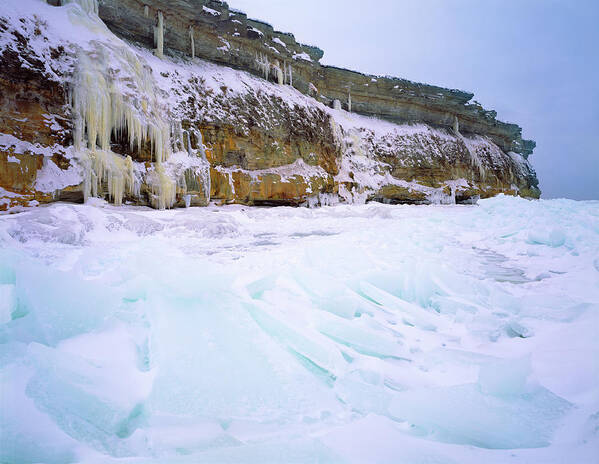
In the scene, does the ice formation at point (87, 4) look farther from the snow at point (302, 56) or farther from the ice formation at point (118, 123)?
the snow at point (302, 56)

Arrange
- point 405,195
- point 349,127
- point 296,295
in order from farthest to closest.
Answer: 1. point 405,195
2. point 349,127
3. point 296,295

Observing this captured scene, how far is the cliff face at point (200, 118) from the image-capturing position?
21.1 ft

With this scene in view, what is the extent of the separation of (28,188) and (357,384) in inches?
310

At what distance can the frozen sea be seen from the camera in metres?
0.98

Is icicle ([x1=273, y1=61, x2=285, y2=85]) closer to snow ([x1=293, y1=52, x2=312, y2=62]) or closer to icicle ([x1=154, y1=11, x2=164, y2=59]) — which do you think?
snow ([x1=293, y1=52, x2=312, y2=62])

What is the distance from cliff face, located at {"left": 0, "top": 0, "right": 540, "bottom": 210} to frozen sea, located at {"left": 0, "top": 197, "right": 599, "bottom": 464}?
5624 millimetres

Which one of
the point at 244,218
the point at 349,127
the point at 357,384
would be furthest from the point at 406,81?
the point at 357,384

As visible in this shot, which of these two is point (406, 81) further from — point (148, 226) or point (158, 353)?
point (158, 353)

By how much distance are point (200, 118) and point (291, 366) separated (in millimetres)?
10526

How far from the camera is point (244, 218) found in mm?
8484

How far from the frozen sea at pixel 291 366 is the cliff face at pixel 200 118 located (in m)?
5.62

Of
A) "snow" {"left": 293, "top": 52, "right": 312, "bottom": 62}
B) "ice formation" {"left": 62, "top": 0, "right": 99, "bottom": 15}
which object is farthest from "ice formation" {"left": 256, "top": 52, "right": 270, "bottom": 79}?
"ice formation" {"left": 62, "top": 0, "right": 99, "bottom": 15}

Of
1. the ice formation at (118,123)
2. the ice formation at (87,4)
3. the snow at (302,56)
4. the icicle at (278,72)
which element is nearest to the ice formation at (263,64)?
the icicle at (278,72)

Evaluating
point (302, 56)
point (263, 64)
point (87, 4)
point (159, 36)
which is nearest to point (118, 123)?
point (87, 4)
